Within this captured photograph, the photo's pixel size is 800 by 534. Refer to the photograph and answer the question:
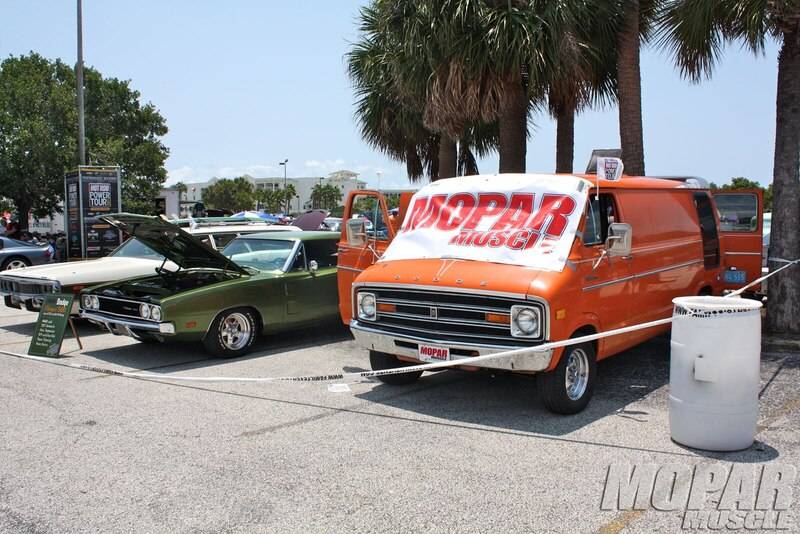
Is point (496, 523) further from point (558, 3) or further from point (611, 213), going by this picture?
point (558, 3)

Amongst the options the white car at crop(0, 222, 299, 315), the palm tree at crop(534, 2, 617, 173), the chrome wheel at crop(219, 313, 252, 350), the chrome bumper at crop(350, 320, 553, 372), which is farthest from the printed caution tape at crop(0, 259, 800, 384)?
the palm tree at crop(534, 2, 617, 173)

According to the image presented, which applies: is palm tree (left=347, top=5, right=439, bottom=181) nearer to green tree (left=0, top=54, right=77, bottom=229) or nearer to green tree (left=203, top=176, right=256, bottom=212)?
green tree (left=0, top=54, right=77, bottom=229)

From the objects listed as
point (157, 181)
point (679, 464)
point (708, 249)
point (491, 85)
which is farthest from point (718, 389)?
point (157, 181)

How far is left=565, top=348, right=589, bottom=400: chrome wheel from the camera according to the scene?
6152 millimetres

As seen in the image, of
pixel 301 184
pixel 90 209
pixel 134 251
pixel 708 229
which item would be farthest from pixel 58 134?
pixel 301 184

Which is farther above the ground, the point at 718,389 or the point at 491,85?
the point at 491,85

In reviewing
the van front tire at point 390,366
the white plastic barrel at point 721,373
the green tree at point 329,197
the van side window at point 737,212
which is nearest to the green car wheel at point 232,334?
the van front tire at point 390,366

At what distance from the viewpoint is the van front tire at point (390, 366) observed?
7070mm

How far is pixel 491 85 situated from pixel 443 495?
33.3 ft

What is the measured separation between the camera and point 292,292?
368 inches

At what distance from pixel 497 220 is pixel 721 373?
8.27 ft

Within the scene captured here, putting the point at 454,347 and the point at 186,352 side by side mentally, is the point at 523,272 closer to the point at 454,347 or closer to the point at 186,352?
the point at 454,347

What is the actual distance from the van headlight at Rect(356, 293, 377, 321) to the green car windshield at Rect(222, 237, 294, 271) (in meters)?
2.99

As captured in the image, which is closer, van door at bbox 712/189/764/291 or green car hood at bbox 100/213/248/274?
green car hood at bbox 100/213/248/274
